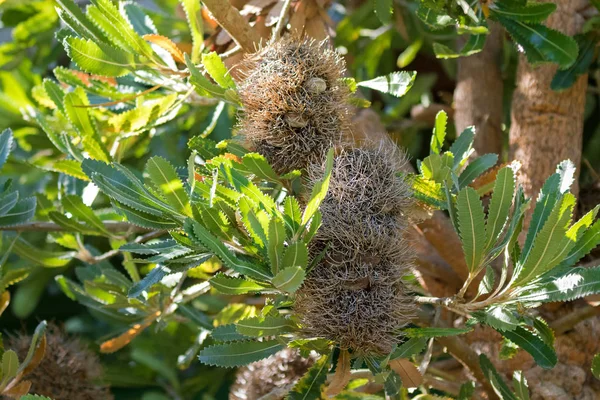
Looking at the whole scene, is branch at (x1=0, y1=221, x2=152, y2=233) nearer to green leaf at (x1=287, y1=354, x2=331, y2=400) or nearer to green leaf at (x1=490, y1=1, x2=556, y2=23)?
green leaf at (x1=287, y1=354, x2=331, y2=400)

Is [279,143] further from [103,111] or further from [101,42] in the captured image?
[103,111]

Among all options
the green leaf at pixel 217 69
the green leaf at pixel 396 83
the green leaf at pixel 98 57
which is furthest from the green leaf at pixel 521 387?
the green leaf at pixel 98 57

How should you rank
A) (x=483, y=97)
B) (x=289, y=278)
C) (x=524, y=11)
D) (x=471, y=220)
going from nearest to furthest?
(x=289, y=278)
(x=471, y=220)
(x=524, y=11)
(x=483, y=97)

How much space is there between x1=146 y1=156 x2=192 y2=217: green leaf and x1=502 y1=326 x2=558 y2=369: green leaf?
0.35m

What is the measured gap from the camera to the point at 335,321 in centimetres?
69

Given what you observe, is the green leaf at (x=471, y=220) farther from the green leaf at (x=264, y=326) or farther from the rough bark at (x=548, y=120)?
the rough bark at (x=548, y=120)

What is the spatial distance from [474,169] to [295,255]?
0.32 metres

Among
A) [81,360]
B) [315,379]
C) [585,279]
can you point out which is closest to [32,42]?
[81,360]

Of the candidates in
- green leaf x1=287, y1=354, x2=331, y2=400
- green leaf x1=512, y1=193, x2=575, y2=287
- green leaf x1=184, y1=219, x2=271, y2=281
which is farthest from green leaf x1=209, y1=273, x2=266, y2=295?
green leaf x1=512, y1=193, x2=575, y2=287

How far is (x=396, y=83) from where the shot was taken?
0.83 metres

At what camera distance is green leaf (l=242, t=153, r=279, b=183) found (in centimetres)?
72

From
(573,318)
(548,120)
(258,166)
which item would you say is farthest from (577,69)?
(258,166)

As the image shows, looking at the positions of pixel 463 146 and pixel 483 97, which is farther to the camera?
pixel 483 97

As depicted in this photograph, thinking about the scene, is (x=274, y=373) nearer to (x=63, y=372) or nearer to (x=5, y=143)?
(x=63, y=372)
